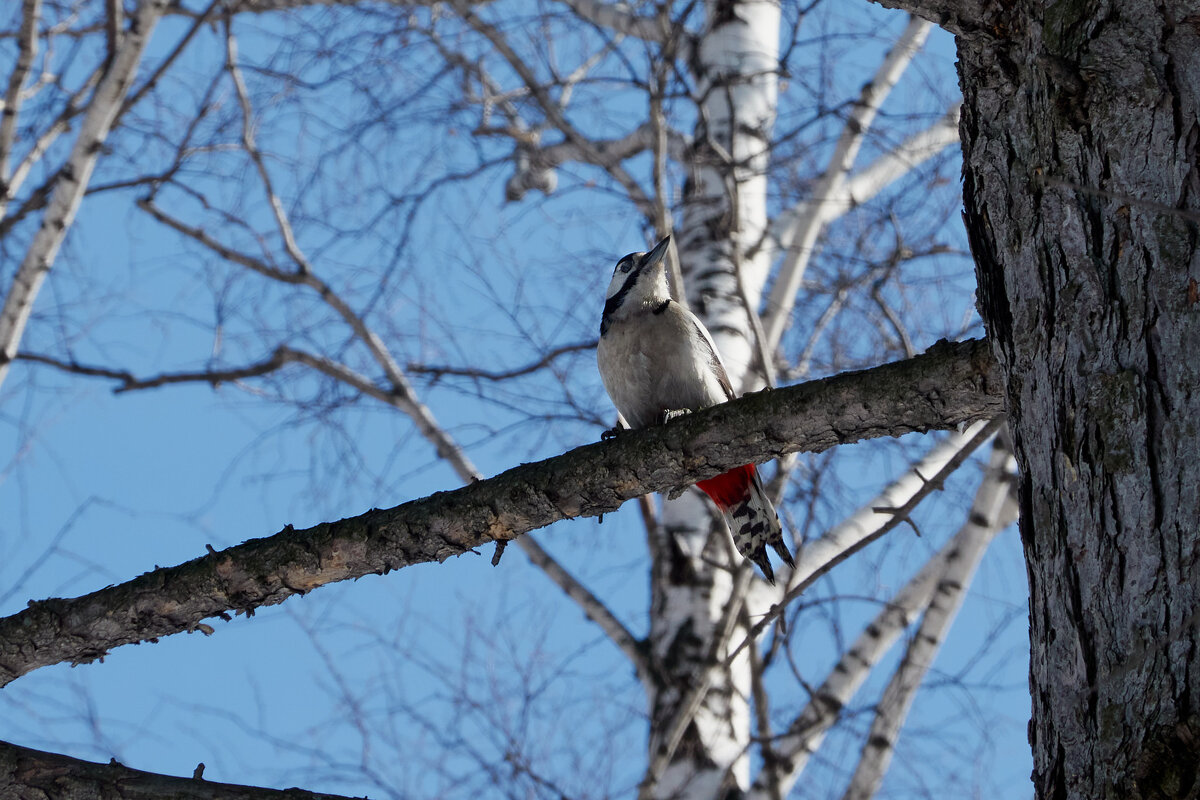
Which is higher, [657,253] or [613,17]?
[613,17]

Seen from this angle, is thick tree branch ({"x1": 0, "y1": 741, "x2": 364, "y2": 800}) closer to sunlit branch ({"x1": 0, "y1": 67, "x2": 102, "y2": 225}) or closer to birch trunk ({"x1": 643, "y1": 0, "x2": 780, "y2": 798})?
birch trunk ({"x1": 643, "y1": 0, "x2": 780, "y2": 798})

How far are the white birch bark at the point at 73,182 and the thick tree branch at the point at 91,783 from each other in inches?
95.7

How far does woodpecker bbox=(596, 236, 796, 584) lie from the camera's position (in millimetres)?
4039

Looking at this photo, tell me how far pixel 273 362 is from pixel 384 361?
26.5 inches

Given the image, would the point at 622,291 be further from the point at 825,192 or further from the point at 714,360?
the point at 825,192

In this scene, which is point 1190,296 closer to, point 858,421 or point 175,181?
point 858,421

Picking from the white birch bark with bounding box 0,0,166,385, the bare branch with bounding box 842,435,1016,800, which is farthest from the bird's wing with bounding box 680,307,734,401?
the white birch bark with bounding box 0,0,166,385

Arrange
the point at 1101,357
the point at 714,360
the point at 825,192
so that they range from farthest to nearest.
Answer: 1. the point at 825,192
2. the point at 714,360
3. the point at 1101,357

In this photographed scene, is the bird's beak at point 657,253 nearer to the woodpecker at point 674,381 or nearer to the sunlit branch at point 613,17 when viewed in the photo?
the woodpecker at point 674,381

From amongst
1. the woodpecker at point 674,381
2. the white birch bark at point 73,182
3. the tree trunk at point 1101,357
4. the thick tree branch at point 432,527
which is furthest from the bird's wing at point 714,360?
the white birch bark at point 73,182

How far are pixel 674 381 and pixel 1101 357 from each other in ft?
7.96

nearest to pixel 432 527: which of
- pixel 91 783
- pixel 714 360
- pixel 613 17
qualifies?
pixel 91 783

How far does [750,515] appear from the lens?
4.06 metres

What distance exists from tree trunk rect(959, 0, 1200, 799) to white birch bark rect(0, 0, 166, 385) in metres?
3.61
